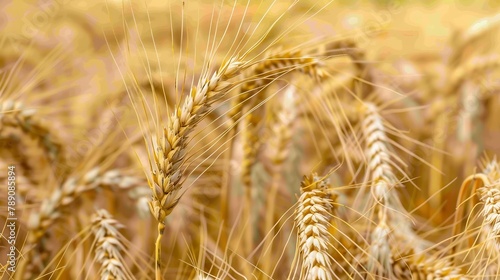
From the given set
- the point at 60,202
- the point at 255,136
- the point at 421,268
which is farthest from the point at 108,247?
the point at 421,268

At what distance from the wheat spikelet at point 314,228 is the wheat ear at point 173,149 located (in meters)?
0.14

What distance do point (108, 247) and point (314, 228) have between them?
277mm

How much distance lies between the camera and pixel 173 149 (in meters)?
0.69

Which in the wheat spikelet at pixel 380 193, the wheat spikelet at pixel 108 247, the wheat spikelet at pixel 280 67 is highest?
the wheat spikelet at pixel 280 67

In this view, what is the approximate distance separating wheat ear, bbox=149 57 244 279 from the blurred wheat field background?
13 centimetres

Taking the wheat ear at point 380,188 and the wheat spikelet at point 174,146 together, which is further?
the wheat ear at point 380,188

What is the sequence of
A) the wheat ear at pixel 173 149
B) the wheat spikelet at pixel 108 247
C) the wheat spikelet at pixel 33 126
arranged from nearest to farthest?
1. the wheat ear at pixel 173 149
2. the wheat spikelet at pixel 108 247
3. the wheat spikelet at pixel 33 126

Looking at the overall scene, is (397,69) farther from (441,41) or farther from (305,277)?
(305,277)

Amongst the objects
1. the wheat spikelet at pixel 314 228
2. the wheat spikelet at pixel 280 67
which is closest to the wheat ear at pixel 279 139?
the wheat spikelet at pixel 280 67

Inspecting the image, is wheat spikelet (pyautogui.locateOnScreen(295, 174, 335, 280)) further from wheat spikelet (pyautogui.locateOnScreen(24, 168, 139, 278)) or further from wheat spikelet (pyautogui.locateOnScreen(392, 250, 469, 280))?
wheat spikelet (pyautogui.locateOnScreen(24, 168, 139, 278))

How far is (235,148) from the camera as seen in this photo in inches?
39.4

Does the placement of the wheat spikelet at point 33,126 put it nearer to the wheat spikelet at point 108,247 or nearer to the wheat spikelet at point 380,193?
the wheat spikelet at point 108,247

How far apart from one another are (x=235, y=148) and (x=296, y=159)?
97mm

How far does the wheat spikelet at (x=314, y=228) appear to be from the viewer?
2.28 feet
